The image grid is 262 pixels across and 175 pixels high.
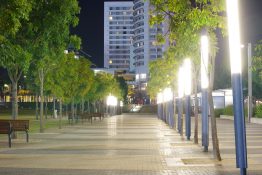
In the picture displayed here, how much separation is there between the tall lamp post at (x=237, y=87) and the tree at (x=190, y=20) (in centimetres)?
430

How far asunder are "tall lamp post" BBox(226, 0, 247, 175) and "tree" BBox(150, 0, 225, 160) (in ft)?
14.1

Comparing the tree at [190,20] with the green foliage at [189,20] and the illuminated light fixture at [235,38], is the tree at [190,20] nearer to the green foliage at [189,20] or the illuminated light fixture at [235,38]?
the green foliage at [189,20]

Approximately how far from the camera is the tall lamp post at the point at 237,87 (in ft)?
36.0

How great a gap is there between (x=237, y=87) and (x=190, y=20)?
618 centimetres

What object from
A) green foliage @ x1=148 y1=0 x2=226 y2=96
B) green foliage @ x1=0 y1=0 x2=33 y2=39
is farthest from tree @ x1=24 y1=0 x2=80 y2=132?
green foliage @ x1=0 y1=0 x2=33 y2=39

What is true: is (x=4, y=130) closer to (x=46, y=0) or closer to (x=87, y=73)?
(x=46, y=0)

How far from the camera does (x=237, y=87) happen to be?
11.1 m

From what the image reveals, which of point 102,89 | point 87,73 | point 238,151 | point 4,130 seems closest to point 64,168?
point 238,151

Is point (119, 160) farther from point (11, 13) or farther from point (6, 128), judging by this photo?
point (6, 128)

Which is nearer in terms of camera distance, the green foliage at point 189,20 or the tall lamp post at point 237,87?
the tall lamp post at point 237,87

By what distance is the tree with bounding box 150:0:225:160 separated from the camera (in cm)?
1594

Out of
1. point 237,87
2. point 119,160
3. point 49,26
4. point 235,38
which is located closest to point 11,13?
point 49,26

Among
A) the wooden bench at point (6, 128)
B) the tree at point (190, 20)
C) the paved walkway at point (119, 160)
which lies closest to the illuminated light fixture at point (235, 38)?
the paved walkway at point (119, 160)

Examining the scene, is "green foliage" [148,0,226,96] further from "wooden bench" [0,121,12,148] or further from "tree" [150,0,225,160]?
"wooden bench" [0,121,12,148]
